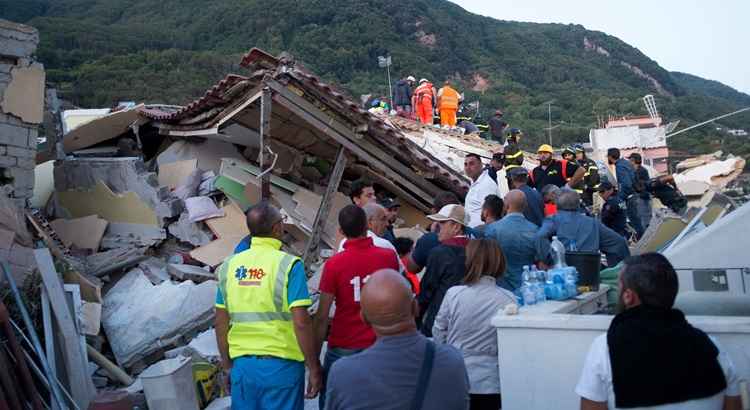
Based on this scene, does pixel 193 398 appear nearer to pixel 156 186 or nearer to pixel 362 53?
pixel 156 186

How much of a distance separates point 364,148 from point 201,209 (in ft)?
8.00

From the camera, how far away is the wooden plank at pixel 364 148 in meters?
8.26

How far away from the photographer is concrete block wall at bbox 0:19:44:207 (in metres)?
7.49

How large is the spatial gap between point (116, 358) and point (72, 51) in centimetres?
4000

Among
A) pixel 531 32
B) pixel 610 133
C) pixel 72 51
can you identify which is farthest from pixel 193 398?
pixel 531 32

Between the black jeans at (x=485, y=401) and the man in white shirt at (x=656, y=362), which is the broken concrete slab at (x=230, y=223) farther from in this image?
the man in white shirt at (x=656, y=362)

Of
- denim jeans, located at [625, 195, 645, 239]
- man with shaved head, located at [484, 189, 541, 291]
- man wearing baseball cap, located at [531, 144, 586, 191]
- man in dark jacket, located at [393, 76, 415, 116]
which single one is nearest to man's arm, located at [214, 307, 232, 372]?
man with shaved head, located at [484, 189, 541, 291]

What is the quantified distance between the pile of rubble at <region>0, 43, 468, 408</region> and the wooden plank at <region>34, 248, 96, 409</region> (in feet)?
0.09

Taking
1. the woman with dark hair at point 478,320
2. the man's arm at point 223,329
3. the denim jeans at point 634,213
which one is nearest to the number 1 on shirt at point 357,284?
the woman with dark hair at point 478,320

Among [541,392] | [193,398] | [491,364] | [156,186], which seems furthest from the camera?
[156,186]

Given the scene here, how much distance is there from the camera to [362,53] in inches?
2398

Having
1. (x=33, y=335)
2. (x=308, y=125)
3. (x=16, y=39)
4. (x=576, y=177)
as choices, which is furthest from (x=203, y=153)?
(x=576, y=177)

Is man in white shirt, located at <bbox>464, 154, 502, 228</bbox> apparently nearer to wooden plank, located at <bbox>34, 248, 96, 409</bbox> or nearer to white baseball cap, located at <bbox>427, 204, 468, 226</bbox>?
white baseball cap, located at <bbox>427, 204, 468, 226</bbox>

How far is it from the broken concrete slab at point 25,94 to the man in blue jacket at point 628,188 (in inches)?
324
